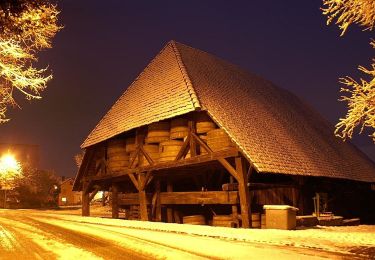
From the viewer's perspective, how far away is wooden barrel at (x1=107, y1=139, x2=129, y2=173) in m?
17.9

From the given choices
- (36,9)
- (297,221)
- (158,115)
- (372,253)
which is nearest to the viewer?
(372,253)

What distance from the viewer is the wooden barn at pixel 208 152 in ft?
43.9

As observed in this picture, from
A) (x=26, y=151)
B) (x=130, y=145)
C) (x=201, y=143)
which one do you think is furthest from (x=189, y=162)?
(x=26, y=151)

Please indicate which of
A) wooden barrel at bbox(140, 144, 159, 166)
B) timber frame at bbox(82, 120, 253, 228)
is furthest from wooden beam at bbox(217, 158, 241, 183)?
wooden barrel at bbox(140, 144, 159, 166)

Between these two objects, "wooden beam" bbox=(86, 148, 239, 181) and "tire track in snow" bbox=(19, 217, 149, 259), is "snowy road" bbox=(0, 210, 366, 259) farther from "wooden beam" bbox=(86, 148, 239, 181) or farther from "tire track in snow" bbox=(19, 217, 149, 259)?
"wooden beam" bbox=(86, 148, 239, 181)

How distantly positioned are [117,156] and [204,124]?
584cm

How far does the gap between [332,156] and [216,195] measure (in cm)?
841

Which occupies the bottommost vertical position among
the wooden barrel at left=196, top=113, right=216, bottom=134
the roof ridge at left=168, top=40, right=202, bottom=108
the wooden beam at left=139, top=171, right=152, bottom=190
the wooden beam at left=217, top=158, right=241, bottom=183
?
the wooden beam at left=139, top=171, right=152, bottom=190

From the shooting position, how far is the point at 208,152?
43.8ft

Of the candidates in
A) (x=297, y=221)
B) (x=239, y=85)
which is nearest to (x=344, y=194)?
(x=239, y=85)

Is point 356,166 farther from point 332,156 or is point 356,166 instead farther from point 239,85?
point 239,85

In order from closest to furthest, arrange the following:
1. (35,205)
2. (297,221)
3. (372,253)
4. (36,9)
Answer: (372,253) → (36,9) → (297,221) → (35,205)

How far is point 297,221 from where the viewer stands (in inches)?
484

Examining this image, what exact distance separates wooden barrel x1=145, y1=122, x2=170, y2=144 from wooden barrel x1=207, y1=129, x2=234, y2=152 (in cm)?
271
